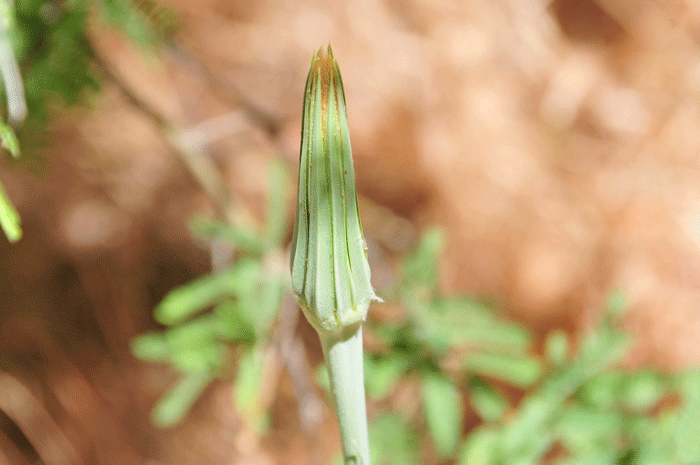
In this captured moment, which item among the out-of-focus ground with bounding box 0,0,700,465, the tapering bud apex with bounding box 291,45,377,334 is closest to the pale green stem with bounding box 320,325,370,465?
the tapering bud apex with bounding box 291,45,377,334

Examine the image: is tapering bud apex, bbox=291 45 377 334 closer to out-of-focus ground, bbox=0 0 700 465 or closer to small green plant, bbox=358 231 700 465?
small green plant, bbox=358 231 700 465

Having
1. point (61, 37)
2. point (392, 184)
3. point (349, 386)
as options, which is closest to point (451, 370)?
point (349, 386)

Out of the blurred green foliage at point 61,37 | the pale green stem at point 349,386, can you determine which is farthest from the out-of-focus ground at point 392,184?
the pale green stem at point 349,386

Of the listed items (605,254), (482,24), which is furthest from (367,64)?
(605,254)

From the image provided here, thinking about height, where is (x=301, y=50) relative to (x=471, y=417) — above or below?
above

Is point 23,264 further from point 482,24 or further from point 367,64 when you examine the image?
point 482,24

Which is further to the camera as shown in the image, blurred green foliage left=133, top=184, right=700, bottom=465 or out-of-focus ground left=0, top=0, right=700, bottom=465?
out-of-focus ground left=0, top=0, right=700, bottom=465

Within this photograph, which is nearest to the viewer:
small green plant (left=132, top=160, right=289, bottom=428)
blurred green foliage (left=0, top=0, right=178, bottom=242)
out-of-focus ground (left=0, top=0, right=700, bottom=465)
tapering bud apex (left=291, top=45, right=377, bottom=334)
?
tapering bud apex (left=291, top=45, right=377, bottom=334)
